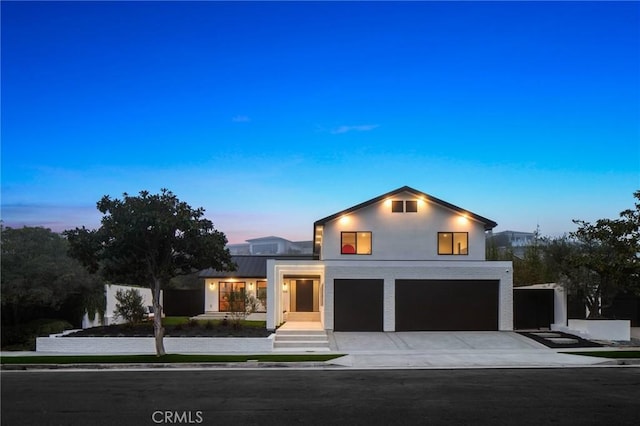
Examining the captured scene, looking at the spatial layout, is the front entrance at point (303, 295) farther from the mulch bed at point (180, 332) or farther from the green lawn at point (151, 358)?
the green lawn at point (151, 358)

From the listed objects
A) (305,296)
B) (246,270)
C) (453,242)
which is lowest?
(305,296)

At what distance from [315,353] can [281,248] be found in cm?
6466

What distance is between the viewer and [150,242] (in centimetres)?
2084

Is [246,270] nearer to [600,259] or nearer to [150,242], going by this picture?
[150,242]

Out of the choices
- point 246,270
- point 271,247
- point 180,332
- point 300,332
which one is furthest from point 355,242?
point 271,247

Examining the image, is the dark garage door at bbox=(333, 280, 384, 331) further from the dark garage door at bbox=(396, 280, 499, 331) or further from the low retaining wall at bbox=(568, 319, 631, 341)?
the low retaining wall at bbox=(568, 319, 631, 341)

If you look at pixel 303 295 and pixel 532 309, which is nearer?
pixel 532 309

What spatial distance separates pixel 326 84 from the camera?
23656 millimetres

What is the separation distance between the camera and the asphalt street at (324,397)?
36.2 ft

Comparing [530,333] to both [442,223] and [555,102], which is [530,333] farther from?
[555,102]

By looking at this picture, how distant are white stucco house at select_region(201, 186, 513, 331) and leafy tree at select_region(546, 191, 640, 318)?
9.06 feet

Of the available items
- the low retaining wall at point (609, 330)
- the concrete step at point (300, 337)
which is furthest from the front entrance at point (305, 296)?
the low retaining wall at point (609, 330)

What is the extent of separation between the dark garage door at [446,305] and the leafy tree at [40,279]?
49.9 feet

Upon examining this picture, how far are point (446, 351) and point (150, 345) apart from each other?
11591 millimetres
